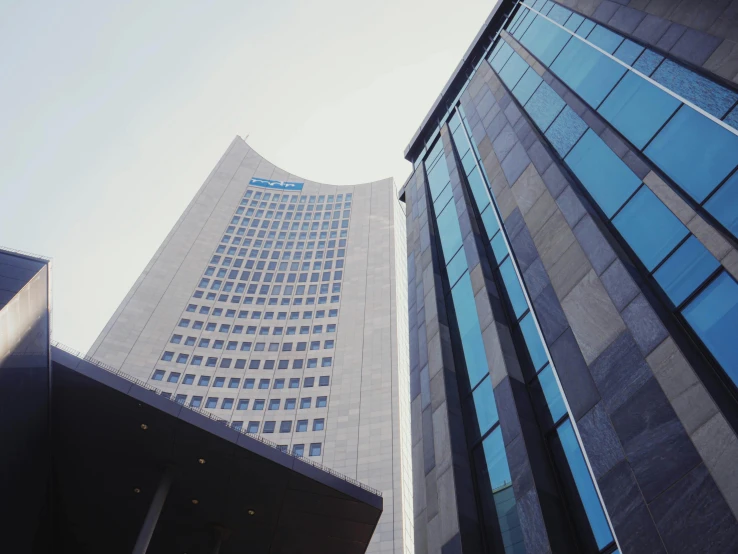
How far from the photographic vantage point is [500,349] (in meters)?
15.5

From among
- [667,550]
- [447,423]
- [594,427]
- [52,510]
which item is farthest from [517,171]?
[52,510]

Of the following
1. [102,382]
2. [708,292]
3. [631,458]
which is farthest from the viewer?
[102,382]

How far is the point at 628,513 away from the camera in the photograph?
31.0 feet

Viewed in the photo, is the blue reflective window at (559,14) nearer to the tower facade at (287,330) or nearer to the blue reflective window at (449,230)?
the blue reflective window at (449,230)

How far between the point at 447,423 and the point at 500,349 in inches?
120

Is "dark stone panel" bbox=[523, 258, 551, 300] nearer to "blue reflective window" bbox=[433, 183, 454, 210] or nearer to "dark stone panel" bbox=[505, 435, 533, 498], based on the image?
"dark stone panel" bbox=[505, 435, 533, 498]

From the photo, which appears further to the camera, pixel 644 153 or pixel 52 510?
pixel 52 510

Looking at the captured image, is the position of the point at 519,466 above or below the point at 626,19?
below

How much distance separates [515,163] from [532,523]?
1305cm

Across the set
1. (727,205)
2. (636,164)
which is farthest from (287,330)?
(727,205)

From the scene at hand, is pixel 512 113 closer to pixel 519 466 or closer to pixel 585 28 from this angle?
pixel 585 28

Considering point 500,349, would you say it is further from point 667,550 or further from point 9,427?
point 9,427

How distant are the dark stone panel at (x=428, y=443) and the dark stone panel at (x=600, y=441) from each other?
6.61 m

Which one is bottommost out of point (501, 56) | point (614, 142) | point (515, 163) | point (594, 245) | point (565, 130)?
point (594, 245)
